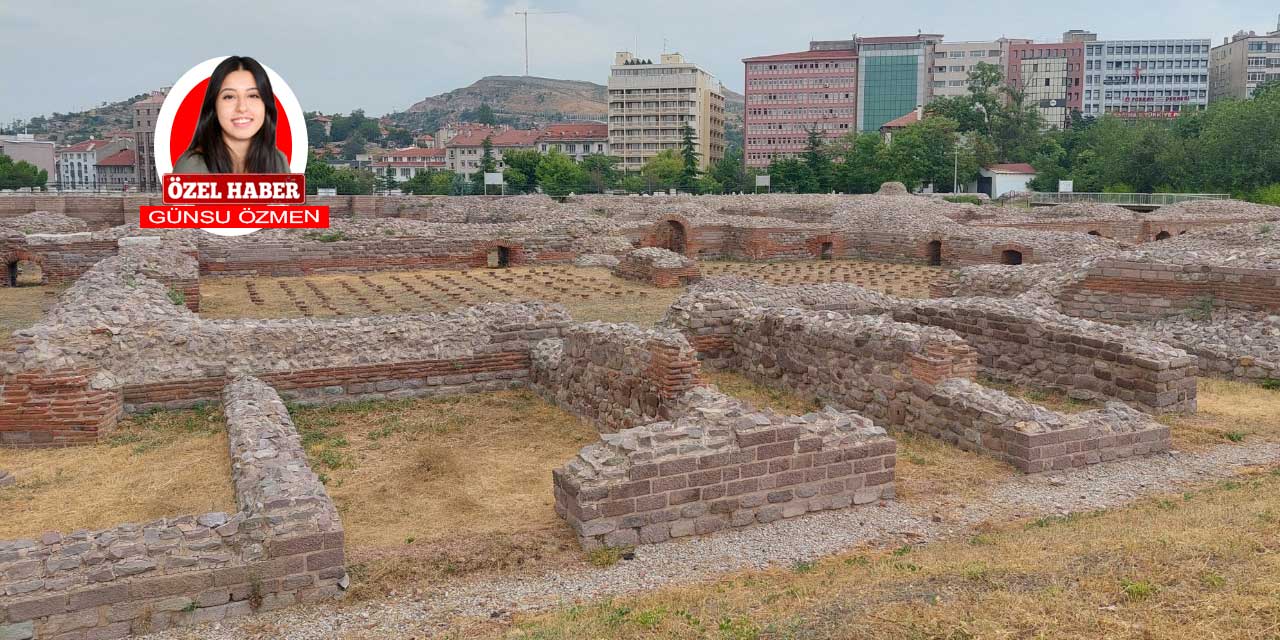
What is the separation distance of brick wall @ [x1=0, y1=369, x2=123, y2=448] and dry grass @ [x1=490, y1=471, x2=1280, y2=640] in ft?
19.6

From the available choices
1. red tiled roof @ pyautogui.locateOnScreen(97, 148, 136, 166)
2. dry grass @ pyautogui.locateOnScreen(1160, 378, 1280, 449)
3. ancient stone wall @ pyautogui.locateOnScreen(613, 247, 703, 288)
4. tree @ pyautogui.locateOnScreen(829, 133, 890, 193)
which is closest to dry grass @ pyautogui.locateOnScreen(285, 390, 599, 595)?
dry grass @ pyautogui.locateOnScreen(1160, 378, 1280, 449)

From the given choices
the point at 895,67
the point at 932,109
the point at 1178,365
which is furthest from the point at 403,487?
the point at 895,67

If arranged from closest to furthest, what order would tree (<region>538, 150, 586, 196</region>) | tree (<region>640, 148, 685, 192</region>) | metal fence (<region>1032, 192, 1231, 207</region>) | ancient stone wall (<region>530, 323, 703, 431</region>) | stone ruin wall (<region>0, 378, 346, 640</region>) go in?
stone ruin wall (<region>0, 378, 346, 640</region>) → ancient stone wall (<region>530, 323, 703, 431</region>) → metal fence (<region>1032, 192, 1231, 207</region>) → tree (<region>538, 150, 586, 196</region>) → tree (<region>640, 148, 685, 192</region>)

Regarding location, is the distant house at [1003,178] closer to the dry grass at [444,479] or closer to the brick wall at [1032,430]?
the brick wall at [1032,430]

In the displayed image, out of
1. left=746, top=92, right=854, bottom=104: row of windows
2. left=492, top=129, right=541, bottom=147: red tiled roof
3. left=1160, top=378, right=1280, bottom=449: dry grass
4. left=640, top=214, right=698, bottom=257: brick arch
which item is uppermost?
left=746, top=92, right=854, bottom=104: row of windows

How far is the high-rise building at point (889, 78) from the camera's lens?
109375mm

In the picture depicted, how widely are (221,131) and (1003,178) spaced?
209 ft

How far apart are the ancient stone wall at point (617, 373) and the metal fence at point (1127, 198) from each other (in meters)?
37.8

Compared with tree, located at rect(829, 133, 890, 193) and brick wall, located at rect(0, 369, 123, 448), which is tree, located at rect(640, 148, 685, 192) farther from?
brick wall, located at rect(0, 369, 123, 448)

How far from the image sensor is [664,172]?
8325 centimetres

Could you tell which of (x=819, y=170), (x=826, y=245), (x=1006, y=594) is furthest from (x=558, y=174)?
(x=1006, y=594)

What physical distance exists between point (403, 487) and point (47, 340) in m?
4.41

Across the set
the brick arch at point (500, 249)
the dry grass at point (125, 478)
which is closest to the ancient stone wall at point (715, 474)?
the dry grass at point (125, 478)

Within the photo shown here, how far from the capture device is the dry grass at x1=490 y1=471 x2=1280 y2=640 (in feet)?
14.9
